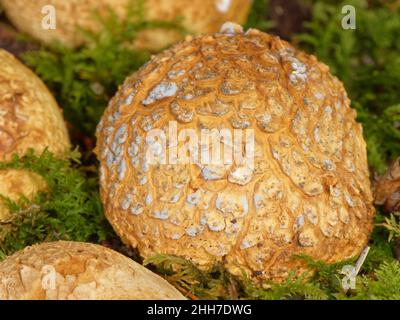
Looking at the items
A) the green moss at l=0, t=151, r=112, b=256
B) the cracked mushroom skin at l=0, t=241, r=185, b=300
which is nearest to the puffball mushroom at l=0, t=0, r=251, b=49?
the green moss at l=0, t=151, r=112, b=256

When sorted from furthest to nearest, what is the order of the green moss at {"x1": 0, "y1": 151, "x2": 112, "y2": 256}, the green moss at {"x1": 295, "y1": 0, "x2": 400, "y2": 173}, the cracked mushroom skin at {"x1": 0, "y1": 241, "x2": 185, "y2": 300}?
the green moss at {"x1": 295, "y1": 0, "x2": 400, "y2": 173} < the green moss at {"x1": 0, "y1": 151, "x2": 112, "y2": 256} < the cracked mushroom skin at {"x1": 0, "y1": 241, "x2": 185, "y2": 300}

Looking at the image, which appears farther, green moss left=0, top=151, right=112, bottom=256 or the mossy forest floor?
green moss left=0, top=151, right=112, bottom=256

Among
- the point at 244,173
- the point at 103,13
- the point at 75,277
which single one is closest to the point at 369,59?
the point at 103,13

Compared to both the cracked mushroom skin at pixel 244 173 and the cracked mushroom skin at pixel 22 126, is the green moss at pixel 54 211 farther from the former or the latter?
the cracked mushroom skin at pixel 244 173

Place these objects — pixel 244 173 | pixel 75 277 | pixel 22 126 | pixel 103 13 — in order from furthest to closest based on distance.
→ 1. pixel 103 13
2. pixel 22 126
3. pixel 244 173
4. pixel 75 277

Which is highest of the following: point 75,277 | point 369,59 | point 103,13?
point 103,13

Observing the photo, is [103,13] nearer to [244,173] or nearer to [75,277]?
[244,173]

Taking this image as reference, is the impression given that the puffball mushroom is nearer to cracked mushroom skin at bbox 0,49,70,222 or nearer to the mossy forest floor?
the mossy forest floor
